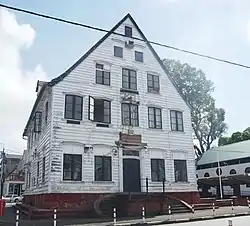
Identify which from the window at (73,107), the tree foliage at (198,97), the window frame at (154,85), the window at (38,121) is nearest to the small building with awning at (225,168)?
the tree foliage at (198,97)

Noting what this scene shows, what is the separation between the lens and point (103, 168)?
2152cm

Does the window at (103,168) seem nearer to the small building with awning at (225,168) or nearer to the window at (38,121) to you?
the window at (38,121)

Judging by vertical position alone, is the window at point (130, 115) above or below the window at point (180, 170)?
above

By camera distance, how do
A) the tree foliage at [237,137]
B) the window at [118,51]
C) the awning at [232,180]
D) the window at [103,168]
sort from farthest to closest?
the tree foliage at [237,137] → the awning at [232,180] → the window at [118,51] → the window at [103,168]

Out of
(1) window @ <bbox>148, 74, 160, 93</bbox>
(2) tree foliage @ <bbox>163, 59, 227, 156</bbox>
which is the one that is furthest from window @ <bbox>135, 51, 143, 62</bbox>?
(2) tree foliage @ <bbox>163, 59, 227, 156</bbox>

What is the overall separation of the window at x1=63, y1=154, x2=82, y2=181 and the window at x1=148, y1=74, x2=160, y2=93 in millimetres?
8258

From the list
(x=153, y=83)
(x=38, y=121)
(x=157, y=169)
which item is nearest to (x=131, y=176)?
(x=157, y=169)

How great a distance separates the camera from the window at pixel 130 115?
76.4 feet

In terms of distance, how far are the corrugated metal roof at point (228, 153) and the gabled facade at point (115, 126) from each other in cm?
1734

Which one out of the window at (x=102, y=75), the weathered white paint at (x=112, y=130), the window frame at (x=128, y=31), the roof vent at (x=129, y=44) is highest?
the window frame at (x=128, y=31)

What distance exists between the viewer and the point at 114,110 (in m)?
23.0

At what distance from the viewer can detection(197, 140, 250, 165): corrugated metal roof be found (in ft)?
132

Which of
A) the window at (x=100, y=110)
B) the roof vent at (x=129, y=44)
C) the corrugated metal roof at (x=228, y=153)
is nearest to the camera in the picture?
the window at (x=100, y=110)

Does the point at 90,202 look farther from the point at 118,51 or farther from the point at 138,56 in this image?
the point at 138,56
